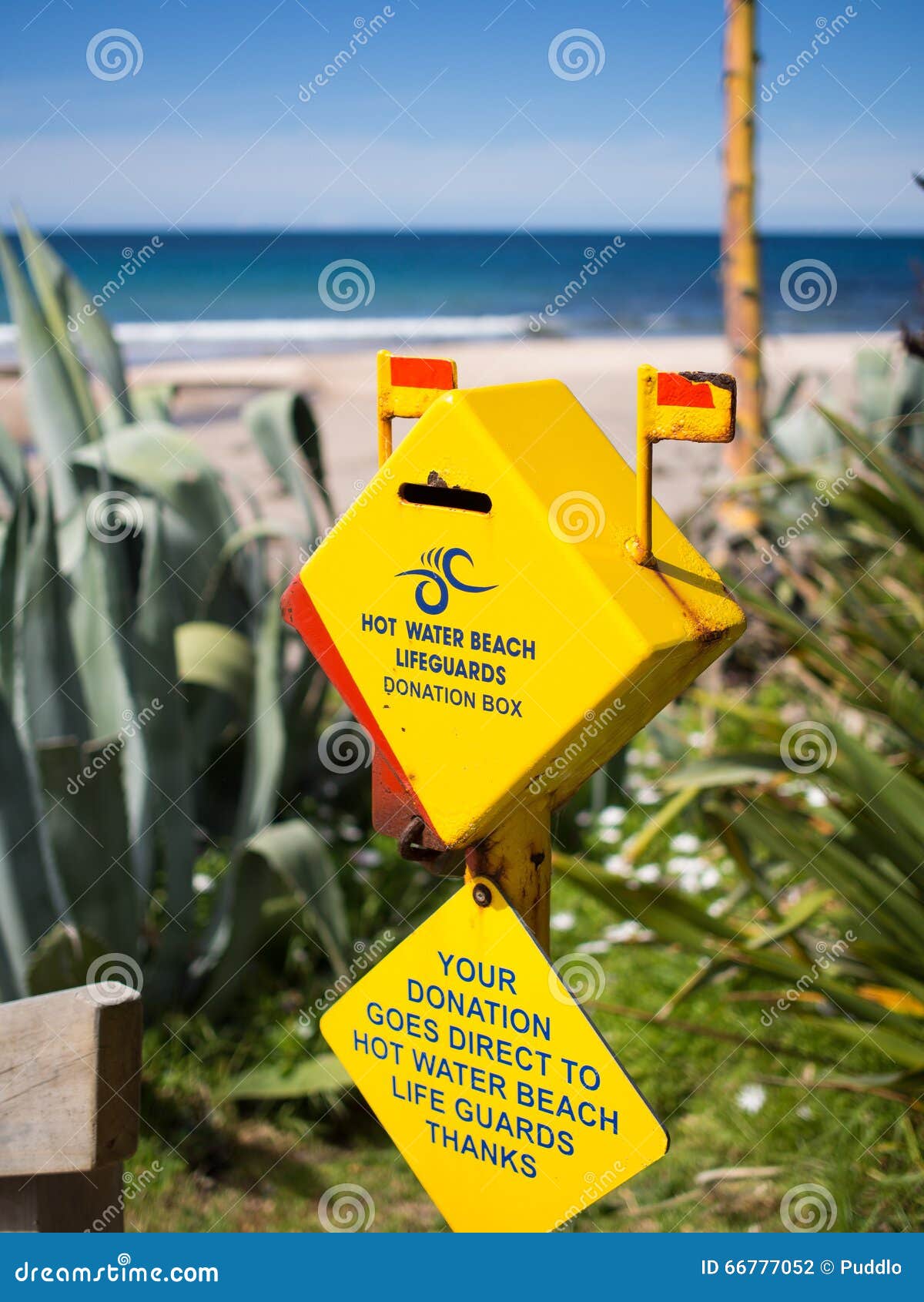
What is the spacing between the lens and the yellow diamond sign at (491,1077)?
1034 mm

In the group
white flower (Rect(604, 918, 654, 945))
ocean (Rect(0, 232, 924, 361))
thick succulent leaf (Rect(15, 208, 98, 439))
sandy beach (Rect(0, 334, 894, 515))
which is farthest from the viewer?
ocean (Rect(0, 232, 924, 361))

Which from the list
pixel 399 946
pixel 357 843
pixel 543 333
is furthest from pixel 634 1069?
pixel 543 333

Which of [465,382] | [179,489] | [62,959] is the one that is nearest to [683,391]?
[62,959]

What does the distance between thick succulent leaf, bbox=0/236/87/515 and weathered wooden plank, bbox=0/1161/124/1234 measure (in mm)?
1718

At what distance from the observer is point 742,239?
14.0 feet

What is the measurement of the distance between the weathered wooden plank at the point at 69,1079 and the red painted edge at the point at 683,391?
0.66 metres

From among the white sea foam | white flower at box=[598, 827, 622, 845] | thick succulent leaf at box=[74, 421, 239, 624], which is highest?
the white sea foam

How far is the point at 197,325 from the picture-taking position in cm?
2647

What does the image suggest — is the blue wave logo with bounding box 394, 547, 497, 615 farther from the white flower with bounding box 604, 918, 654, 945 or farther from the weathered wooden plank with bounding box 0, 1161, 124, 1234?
the white flower with bounding box 604, 918, 654, 945

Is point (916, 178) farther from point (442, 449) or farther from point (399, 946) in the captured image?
point (399, 946)

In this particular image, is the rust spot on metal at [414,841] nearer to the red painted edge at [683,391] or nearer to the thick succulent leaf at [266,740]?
the red painted edge at [683,391]

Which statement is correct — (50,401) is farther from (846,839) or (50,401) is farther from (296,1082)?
(846,839)

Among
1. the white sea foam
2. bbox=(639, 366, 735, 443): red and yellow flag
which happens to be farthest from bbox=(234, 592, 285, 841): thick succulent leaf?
the white sea foam

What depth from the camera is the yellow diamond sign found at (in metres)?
1.03
